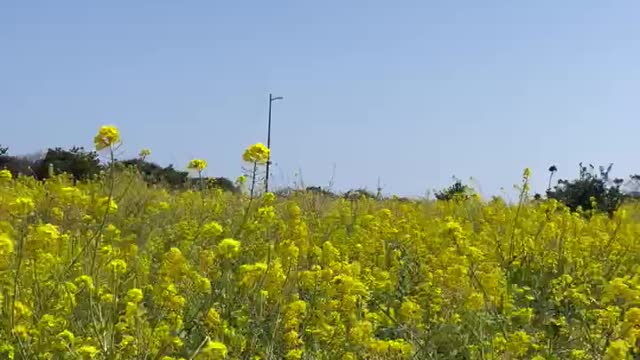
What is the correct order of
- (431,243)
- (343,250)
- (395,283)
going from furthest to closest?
1. (431,243)
2. (343,250)
3. (395,283)

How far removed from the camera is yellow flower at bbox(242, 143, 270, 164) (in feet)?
10.8

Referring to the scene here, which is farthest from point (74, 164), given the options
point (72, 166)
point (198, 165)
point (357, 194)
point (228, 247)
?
point (228, 247)

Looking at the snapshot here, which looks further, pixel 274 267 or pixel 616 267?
pixel 616 267

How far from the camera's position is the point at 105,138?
110 inches

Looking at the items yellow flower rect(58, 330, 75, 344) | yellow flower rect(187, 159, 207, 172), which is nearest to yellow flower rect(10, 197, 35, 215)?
yellow flower rect(58, 330, 75, 344)

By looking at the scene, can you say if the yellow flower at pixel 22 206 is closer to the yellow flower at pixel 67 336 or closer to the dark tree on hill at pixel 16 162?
the yellow flower at pixel 67 336

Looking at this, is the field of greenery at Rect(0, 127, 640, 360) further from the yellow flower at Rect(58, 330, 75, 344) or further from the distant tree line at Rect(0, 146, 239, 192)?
the distant tree line at Rect(0, 146, 239, 192)

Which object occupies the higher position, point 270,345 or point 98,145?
point 98,145

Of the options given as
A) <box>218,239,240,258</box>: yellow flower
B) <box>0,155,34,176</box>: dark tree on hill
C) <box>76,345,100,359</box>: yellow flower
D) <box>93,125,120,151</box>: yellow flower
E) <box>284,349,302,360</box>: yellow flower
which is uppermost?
<box>0,155,34,176</box>: dark tree on hill

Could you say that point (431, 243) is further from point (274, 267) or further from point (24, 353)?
point (24, 353)

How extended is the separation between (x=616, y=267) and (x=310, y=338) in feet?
8.49

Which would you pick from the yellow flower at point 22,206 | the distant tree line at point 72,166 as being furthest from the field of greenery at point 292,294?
the distant tree line at point 72,166

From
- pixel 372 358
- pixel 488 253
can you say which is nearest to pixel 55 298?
pixel 372 358

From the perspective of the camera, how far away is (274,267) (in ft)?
10.0
